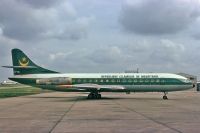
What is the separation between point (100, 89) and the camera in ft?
151

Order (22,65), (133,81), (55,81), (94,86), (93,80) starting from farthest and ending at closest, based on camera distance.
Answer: (22,65)
(55,81)
(93,80)
(133,81)
(94,86)

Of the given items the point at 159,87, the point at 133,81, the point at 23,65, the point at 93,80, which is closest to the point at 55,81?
the point at 93,80

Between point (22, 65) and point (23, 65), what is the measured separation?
13 centimetres

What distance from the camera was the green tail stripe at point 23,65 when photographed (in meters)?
50.4

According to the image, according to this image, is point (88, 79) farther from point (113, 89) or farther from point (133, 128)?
point (133, 128)

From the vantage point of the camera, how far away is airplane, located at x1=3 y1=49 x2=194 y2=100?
45.9 m

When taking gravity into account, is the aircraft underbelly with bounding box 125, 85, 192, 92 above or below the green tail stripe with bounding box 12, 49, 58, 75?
below

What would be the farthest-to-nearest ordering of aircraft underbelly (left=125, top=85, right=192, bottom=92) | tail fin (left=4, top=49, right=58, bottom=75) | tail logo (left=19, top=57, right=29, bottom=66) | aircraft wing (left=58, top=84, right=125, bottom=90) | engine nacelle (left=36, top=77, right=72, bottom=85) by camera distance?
tail logo (left=19, top=57, right=29, bottom=66), tail fin (left=4, top=49, right=58, bottom=75), engine nacelle (left=36, top=77, right=72, bottom=85), aircraft underbelly (left=125, top=85, right=192, bottom=92), aircraft wing (left=58, top=84, right=125, bottom=90)

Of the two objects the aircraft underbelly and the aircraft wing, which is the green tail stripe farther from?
the aircraft underbelly

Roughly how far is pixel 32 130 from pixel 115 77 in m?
32.7

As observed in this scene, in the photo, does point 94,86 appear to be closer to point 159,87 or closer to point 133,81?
point 133,81

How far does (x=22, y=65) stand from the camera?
5072 cm

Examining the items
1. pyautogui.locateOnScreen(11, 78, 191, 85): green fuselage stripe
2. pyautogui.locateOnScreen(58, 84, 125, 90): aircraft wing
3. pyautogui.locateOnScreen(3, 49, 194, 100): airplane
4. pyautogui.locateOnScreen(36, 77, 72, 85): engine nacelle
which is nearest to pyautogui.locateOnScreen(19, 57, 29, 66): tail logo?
pyautogui.locateOnScreen(3, 49, 194, 100): airplane

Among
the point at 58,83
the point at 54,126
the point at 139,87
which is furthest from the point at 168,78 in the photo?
the point at 54,126
